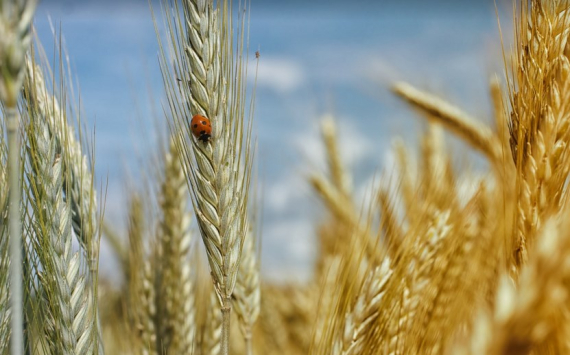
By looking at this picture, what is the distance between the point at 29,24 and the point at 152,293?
3.69ft

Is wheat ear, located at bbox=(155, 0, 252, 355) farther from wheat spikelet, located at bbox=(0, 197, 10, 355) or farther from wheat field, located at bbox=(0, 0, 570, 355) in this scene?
wheat spikelet, located at bbox=(0, 197, 10, 355)

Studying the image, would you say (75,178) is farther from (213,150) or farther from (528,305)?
(528,305)

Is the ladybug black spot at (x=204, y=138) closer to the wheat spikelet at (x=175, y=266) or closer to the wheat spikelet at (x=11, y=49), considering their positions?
the wheat spikelet at (x=11, y=49)

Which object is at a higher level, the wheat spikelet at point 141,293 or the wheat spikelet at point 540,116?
the wheat spikelet at point 540,116

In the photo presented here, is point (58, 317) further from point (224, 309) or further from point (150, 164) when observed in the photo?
point (150, 164)

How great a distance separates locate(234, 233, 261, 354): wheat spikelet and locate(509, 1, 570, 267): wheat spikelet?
0.72 meters

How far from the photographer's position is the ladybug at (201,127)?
108cm

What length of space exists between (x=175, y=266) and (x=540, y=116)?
1.14 metres

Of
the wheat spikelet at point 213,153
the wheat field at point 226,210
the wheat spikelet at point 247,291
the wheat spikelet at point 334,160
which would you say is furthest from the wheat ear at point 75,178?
the wheat spikelet at point 334,160

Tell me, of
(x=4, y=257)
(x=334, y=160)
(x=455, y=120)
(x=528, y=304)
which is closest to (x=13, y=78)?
(x=4, y=257)

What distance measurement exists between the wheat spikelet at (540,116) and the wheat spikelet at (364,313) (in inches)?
13.9

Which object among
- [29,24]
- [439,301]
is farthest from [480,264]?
[29,24]

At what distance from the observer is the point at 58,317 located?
1.08 m

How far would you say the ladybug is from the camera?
1077mm
